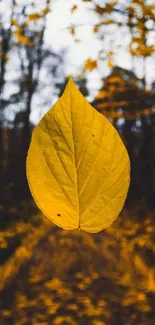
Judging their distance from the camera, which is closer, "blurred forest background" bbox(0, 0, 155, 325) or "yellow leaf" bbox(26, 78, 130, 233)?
"yellow leaf" bbox(26, 78, 130, 233)

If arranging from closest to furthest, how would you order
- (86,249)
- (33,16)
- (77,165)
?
1. (77,165)
2. (33,16)
3. (86,249)

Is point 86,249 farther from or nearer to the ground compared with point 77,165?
nearer to the ground

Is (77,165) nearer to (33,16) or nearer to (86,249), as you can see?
(33,16)

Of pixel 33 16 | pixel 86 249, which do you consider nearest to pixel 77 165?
pixel 33 16

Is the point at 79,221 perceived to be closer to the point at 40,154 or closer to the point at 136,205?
the point at 40,154

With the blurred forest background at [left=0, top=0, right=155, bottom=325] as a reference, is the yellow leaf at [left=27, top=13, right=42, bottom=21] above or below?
above

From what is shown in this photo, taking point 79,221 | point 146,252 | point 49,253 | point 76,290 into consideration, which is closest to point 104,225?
point 79,221

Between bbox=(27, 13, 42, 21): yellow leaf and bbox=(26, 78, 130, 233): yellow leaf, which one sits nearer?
bbox=(26, 78, 130, 233): yellow leaf

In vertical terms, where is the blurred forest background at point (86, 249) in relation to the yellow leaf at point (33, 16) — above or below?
below
